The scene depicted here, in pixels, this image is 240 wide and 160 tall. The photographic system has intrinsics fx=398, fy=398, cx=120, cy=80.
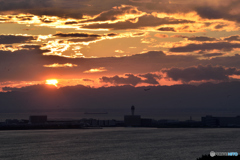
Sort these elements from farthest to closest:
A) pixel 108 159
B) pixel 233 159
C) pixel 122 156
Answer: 1. pixel 122 156
2. pixel 108 159
3. pixel 233 159

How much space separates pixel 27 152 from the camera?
118812mm

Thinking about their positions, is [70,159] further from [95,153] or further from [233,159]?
[233,159]

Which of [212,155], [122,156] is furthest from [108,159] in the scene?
[212,155]

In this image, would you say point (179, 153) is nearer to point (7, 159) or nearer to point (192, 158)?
point (192, 158)

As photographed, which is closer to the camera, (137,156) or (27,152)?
(137,156)

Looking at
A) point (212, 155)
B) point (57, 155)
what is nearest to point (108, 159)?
point (57, 155)

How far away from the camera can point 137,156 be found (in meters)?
107

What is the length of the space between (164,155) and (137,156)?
26.9 feet

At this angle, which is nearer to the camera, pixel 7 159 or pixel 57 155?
pixel 7 159

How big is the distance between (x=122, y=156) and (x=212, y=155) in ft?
188

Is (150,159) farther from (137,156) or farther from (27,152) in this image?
(27,152)

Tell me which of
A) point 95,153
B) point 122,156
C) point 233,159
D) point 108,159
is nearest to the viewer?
point 233,159

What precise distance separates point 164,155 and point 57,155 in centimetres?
2977

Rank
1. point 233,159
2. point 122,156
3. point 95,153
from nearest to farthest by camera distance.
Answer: point 233,159 → point 122,156 → point 95,153
